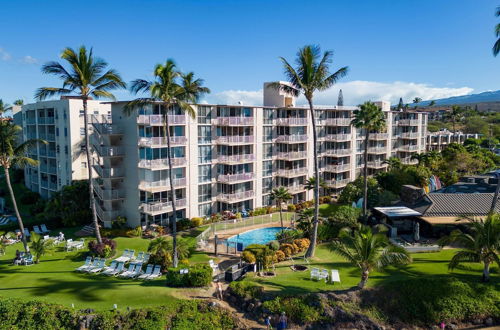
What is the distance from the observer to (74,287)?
77.2ft

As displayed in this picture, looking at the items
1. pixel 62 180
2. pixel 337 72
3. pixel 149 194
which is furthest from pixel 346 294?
pixel 62 180

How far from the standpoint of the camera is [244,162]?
144 ft

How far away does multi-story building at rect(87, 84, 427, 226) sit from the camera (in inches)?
1458

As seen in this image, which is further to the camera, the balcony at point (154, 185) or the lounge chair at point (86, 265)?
the balcony at point (154, 185)

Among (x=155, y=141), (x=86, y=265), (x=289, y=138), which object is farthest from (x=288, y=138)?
(x=86, y=265)

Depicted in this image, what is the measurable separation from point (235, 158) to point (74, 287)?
2357 centimetres

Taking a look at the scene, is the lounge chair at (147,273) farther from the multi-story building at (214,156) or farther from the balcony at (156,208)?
the multi-story building at (214,156)

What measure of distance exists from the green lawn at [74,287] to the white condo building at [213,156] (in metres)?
10.6

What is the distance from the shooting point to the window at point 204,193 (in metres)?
41.3

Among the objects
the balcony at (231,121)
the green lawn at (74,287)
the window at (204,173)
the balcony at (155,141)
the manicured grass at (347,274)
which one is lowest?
the green lawn at (74,287)

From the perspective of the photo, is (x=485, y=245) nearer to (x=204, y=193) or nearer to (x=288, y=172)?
(x=204, y=193)

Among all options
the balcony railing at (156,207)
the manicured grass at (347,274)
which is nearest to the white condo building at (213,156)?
the balcony railing at (156,207)

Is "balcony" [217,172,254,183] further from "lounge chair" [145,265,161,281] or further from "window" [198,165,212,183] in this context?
"lounge chair" [145,265,161,281]

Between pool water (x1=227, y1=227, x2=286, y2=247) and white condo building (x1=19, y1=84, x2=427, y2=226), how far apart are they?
5778 mm
